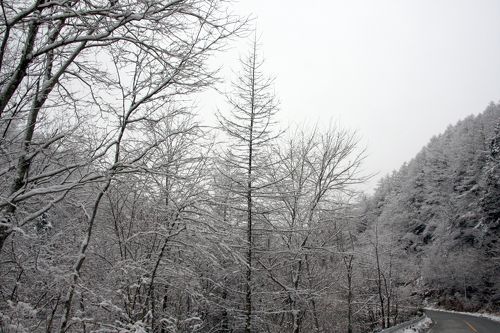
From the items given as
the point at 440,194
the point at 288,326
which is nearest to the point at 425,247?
the point at 440,194

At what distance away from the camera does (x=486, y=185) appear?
43.9m

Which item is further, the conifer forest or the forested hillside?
the forested hillside

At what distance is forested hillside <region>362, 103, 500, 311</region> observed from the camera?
129 ft

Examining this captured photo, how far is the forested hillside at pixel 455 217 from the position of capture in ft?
129

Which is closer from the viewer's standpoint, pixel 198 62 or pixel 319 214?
pixel 198 62

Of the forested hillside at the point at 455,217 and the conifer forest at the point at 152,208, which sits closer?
the conifer forest at the point at 152,208

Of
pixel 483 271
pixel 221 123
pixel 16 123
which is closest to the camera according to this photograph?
pixel 16 123

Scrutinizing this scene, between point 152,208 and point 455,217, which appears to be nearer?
point 152,208

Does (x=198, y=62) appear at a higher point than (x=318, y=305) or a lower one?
higher

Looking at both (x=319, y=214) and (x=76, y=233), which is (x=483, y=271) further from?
(x=76, y=233)

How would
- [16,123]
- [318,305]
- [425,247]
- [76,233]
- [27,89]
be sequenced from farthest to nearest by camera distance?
[425,247] → [318,305] → [76,233] → [16,123] → [27,89]

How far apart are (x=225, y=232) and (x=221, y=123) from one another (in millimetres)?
5927

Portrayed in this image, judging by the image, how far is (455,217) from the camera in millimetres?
49188

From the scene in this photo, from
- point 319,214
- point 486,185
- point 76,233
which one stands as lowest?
point 76,233
